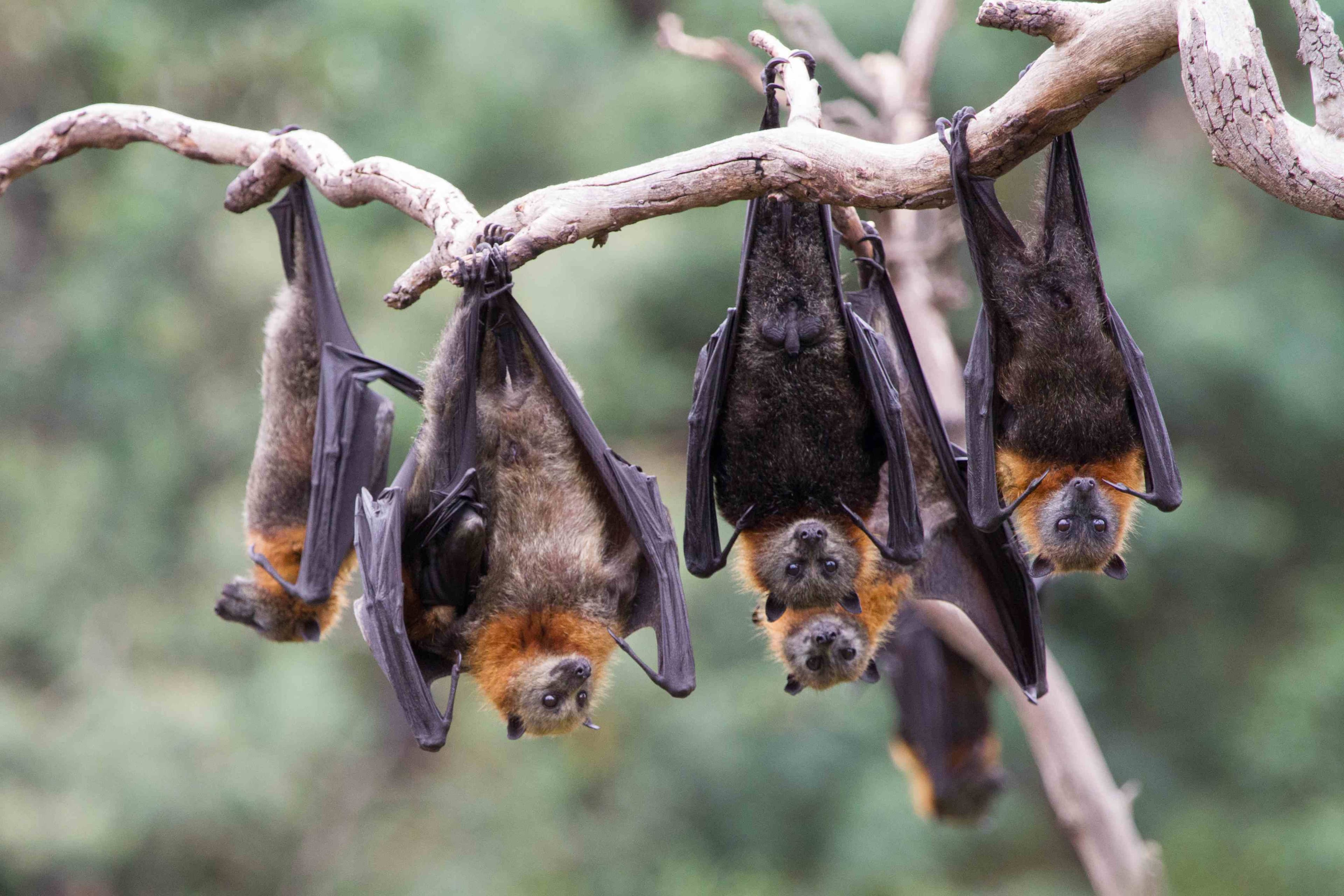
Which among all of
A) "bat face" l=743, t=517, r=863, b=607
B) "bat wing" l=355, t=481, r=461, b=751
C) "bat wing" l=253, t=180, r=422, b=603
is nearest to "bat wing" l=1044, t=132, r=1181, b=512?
"bat face" l=743, t=517, r=863, b=607

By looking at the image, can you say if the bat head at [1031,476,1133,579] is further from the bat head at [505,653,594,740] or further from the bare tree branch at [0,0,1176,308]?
the bat head at [505,653,594,740]

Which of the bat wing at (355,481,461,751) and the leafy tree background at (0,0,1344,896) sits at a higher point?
the bat wing at (355,481,461,751)

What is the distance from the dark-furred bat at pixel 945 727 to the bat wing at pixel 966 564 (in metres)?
2.77

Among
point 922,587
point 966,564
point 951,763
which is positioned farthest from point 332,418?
point 951,763

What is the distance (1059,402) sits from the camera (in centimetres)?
368

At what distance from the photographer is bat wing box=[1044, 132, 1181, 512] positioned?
3.37 metres

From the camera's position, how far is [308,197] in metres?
4.60

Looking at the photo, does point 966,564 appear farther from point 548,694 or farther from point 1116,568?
point 548,694

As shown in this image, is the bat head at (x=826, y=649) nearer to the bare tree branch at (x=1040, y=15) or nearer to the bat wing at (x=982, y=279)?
the bat wing at (x=982, y=279)

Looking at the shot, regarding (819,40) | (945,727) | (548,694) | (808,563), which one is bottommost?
(945,727)

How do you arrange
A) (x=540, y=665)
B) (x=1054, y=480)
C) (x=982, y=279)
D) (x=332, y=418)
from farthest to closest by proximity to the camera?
(x=332, y=418) → (x=540, y=665) → (x=1054, y=480) → (x=982, y=279)

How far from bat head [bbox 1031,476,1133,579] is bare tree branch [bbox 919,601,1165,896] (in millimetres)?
2035

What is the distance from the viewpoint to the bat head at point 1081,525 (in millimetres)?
3703

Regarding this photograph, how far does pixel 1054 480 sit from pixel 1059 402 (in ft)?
0.88
